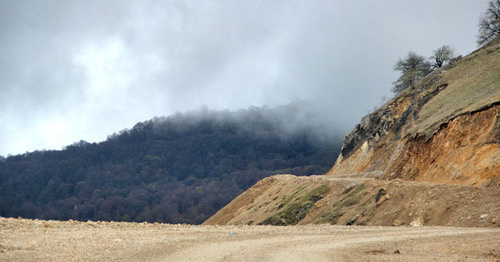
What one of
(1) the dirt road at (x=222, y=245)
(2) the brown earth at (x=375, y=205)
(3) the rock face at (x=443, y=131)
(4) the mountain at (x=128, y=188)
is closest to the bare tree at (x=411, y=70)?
(3) the rock face at (x=443, y=131)

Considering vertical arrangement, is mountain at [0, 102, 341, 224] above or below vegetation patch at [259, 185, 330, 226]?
above

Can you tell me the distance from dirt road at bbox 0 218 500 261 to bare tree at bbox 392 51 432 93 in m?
53.4

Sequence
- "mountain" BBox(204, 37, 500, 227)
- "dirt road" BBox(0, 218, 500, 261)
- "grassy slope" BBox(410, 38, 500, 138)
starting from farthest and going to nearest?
"grassy slope" BBox(410, 38, 500, 138), "mountain" BBox(204, 37, 500, 227), "dirt road" BBox(0, 218, 500, 261)

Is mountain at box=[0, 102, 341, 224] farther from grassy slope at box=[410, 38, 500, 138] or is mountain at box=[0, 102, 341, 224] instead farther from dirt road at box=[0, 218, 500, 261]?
dirt road at box=[0, 218, 500, 261]

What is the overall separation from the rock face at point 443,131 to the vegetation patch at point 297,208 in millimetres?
6266

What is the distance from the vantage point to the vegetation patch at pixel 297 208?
127ft

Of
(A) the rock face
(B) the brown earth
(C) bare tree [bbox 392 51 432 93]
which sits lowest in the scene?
(B) the brown earth

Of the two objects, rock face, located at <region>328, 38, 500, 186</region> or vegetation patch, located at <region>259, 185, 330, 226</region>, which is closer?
rock face, located at <region>328, 38, 500, 186</region>

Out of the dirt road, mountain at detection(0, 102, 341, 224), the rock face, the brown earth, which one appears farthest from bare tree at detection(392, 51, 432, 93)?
mountain at detection(0, 102, 341, 224)

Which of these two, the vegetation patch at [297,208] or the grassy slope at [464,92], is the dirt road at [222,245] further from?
the vegetation patch at [297,208]

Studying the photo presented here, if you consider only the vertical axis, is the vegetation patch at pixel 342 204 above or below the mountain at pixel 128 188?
below

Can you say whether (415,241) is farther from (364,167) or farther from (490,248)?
(364,167)

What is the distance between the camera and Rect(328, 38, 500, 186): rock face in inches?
1068

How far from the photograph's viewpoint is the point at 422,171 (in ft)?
110
